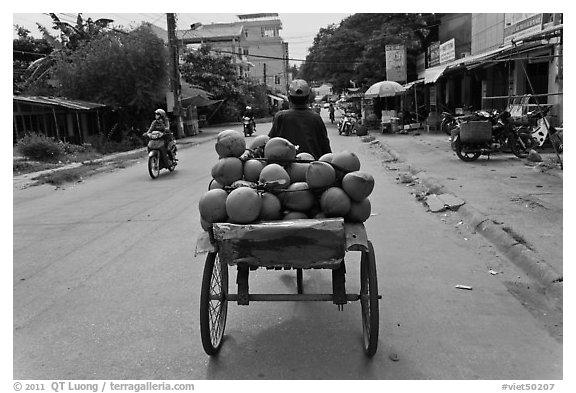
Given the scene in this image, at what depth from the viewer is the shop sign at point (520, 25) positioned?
1399 centimetres

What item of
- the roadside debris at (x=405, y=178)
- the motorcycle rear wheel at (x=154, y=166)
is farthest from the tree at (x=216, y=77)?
the roadside debris at (x=405, y=178)

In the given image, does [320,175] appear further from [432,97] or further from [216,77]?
[216,77]

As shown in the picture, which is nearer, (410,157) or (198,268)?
(198,268)

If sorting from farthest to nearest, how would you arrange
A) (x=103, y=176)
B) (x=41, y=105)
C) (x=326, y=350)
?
(x=41, y=105), (x=103, y=176), (x=326, y=350)

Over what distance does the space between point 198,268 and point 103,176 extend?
9262 mm

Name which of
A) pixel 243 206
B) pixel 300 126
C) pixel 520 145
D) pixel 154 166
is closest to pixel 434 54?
pixel 520 145

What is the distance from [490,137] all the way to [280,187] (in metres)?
10.4

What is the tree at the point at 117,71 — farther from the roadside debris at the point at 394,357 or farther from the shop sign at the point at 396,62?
the roadside debris at the point at 394,357

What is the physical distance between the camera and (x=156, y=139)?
12430 mm

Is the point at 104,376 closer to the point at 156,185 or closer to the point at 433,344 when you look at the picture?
the point at 433,344

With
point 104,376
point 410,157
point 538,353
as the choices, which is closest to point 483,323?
point 538,353

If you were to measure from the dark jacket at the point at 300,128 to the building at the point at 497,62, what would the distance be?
15.9 feet

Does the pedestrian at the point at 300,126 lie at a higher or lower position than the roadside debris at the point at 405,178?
higher

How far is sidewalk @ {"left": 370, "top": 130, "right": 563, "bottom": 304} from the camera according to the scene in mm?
5227
